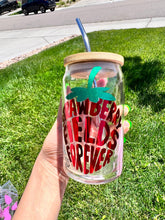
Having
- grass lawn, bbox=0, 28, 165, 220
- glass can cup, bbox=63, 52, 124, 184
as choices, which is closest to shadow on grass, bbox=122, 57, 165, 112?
grass lawn, bbox=0, 28, 165, 220

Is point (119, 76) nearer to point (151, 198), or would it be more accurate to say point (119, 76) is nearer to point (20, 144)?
point (151, 198)

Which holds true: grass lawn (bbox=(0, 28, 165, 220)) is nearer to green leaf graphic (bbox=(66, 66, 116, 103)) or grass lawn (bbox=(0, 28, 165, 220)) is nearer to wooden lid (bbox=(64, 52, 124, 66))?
green leaf graphic (bbox=(66, 66, 116, 103))

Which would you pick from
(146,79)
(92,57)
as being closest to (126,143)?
(146,79)

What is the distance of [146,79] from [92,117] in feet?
10.1

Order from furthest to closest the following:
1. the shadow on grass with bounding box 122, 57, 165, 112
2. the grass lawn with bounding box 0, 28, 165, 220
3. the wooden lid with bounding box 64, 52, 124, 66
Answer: the shadow on grass with bounding box 122, 57, 165, 112 → the grass lawn with bounding box 0, 28, 165, 220 → the wooden lid with bounding box 64, 52, 124, 66

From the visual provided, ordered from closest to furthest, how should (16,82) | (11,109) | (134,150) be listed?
1. (134,150)
2. (11,109)
3. (16,82)

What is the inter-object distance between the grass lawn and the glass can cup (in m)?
1.06

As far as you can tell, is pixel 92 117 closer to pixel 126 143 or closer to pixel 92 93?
pixel 92 93

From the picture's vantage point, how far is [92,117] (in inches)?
47.2

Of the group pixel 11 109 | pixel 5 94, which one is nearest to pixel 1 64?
pixel 5 94

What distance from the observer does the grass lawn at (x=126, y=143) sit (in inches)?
87.0

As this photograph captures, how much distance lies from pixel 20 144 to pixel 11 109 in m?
0.94

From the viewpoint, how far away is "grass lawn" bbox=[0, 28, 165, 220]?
2.21m

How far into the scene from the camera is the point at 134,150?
2701 millimetres
